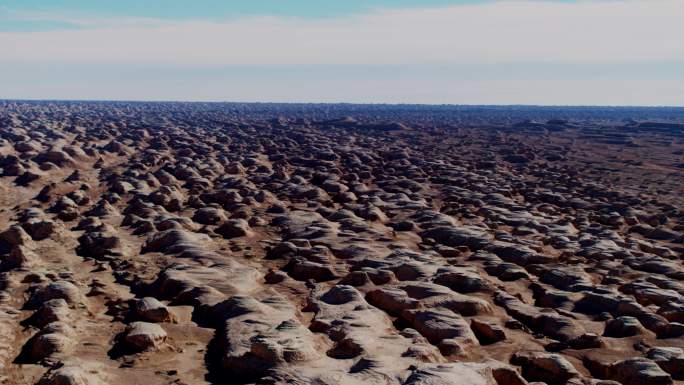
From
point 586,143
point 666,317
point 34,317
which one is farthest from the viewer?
point 586,143

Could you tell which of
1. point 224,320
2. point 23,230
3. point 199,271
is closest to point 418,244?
point 199,271

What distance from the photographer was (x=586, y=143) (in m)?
65.0

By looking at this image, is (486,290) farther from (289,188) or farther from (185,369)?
(289,188)

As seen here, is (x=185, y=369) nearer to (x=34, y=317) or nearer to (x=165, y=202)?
(x=34, y=317)

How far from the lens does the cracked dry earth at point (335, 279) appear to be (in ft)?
35.6

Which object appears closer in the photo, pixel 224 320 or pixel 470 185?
pixel 224 320

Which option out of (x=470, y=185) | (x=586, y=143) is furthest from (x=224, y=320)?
(x=586, y=143)

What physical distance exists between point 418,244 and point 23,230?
1003 centimetres

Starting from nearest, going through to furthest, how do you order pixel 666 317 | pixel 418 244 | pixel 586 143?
pixel 666 317 → pixel 418 244 → pixel 586 143

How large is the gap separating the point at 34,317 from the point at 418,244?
10626 millimetres

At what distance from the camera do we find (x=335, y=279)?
16266 mm

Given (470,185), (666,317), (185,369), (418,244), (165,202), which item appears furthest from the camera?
(470,185)

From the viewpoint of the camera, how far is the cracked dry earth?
10836 mm

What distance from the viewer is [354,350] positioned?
11156 millimetres
